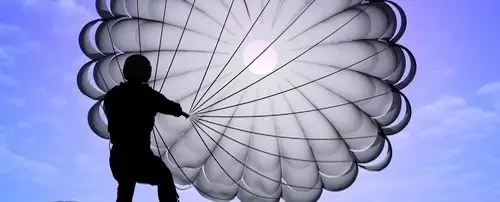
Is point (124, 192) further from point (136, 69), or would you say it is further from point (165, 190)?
point (136, 69)

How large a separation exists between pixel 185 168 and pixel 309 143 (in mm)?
1907

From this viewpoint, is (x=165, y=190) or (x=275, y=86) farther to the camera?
(x=275, y=86)

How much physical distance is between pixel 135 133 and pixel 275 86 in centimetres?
363

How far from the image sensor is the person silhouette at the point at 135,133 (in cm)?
573

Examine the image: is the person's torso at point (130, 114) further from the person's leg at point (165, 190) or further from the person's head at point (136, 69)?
the person's leg at point (165, 190)

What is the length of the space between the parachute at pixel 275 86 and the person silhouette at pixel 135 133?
260cm

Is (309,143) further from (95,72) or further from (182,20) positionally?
(95,72)

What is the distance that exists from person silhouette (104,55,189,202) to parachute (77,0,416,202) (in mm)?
2596

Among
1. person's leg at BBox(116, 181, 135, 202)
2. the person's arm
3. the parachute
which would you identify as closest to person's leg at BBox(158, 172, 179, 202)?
person's leg at BBox(116, 181, 135, 202)

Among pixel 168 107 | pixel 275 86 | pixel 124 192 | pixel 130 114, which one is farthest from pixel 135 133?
pixel 275 86

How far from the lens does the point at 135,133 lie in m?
5.84

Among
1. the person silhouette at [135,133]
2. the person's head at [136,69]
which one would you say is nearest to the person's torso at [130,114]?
the person silhouette at [135,133]

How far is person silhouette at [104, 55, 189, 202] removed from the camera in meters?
5.73

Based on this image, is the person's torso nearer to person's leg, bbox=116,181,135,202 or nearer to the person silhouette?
the person silhouette
